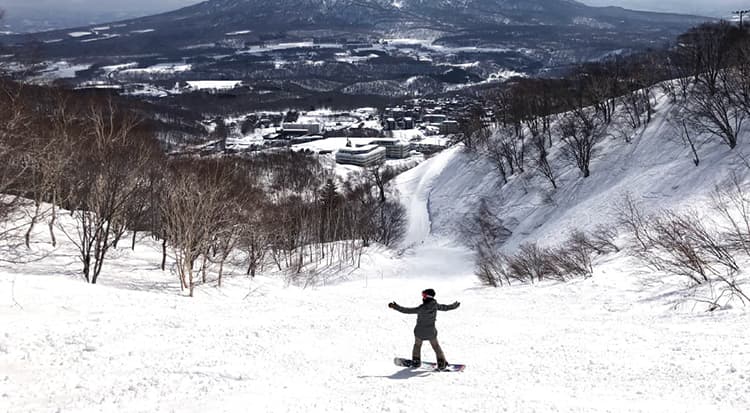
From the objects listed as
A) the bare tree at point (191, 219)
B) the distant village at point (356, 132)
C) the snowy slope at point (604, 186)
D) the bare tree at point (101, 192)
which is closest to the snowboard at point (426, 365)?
the bare tree at point (191, 219)

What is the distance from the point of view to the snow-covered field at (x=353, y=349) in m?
8.54

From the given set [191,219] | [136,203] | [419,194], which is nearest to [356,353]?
[191,219]

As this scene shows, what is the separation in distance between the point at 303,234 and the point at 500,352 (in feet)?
89.9

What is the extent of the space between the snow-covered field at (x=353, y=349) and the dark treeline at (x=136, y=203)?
2.32 m

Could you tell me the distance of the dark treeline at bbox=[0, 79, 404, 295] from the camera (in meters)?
21.3

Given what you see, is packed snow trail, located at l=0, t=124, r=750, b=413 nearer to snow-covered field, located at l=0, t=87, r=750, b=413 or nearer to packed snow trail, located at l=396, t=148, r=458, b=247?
snow-covered field, located at l=0, t=87, r=750, b=413

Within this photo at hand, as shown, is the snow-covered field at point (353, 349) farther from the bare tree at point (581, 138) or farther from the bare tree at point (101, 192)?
the bare tree at point (581, 138)

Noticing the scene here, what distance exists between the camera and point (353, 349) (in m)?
12.3

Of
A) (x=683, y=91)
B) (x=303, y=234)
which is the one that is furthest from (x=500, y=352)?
(x=683, y=91)

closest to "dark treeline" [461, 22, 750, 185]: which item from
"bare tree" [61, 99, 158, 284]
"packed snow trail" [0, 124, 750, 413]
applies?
"packed snow trail" [0, 124, 750, 413]

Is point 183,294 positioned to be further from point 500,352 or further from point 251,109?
point 251,109

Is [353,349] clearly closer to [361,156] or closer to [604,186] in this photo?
[604,186]

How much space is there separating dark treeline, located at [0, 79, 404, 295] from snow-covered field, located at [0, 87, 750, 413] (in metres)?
2.32

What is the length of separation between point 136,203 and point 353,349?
19997 millimetres
